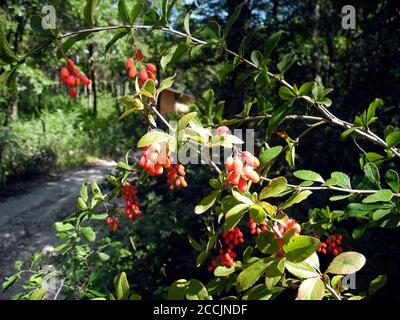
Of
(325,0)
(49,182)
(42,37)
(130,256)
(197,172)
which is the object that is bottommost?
(49,182)

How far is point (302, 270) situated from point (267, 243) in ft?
0.38

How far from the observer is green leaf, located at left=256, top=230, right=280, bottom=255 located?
859mm

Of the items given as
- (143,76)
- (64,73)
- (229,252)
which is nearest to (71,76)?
(64,73)

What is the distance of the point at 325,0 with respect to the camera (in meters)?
4.17

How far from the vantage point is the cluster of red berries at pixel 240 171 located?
3.06 feet

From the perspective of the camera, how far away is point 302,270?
877mm

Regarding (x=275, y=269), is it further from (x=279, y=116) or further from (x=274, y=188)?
(x=279, y=116)

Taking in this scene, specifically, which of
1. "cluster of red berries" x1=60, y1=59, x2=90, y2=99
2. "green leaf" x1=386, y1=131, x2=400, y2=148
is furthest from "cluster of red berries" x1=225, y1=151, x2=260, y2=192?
"cluster of red berries" x1=60, y1=59, x2=90, y2=99

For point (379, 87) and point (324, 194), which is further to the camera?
point (379, 87)

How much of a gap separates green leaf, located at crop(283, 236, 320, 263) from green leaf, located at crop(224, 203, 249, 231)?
5.2 inches

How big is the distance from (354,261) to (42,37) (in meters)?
1.06

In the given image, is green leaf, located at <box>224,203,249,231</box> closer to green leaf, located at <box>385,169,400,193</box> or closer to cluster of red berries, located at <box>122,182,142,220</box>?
green leaf, located at <box>385,169,400,193</box>
